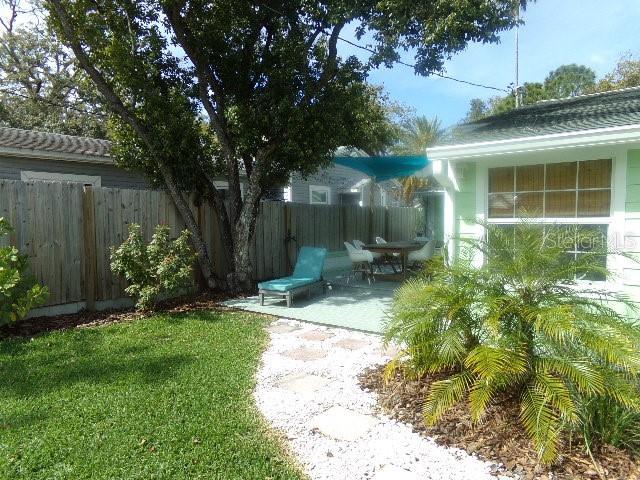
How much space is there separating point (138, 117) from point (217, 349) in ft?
17.2

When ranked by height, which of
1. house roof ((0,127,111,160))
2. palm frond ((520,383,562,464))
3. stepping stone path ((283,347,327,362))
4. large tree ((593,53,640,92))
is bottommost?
stepping stone path ((283,347,327,362))

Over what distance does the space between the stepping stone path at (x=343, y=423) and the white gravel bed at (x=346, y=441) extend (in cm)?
2

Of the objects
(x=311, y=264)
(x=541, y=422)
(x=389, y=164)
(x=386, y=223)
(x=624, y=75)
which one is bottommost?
(x=541, y=422)

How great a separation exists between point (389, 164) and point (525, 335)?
800 cm

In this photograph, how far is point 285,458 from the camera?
2900 mm

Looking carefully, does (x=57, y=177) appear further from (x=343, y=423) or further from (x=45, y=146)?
(x=343, y=423)

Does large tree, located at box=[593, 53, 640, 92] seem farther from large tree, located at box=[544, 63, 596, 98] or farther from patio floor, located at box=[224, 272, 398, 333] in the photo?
patio floor, located at box=[224, 272, 398, 333]

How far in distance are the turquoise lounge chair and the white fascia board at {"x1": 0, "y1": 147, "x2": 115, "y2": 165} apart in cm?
570

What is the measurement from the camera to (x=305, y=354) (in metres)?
5.15

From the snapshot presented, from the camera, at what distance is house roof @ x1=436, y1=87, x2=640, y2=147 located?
18.2ft

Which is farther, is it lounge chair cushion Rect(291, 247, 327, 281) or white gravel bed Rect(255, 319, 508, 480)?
lounge chair cushion Rect(291, 247, 327, 281)

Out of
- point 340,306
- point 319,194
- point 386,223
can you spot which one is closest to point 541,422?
point 340,306

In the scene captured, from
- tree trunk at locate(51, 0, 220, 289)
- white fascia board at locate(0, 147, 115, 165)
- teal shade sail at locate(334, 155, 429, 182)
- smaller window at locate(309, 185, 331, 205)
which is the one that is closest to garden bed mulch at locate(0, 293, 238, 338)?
tree trunk at locate(51, 0, 220, 289)

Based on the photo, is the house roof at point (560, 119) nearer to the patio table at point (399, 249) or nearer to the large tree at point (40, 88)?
the patio table at point (399, 249)
